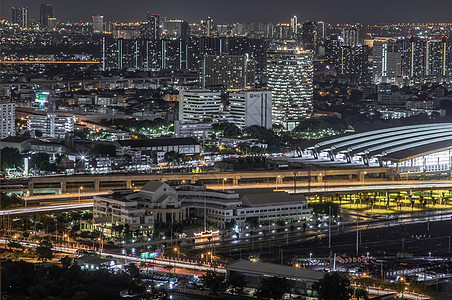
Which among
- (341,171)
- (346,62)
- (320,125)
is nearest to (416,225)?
(341,171)

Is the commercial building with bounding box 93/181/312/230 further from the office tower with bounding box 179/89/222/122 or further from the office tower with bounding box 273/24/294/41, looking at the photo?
Answer: the office tower with bounding box 273/24/294/41

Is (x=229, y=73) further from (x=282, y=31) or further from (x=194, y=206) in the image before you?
(x=194, y=206)

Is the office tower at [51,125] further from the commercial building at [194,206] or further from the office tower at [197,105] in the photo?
the commercial building at [194,206]

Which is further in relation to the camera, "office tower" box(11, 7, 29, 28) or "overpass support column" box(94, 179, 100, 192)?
"office tower" box(11, 7, 29, 28)

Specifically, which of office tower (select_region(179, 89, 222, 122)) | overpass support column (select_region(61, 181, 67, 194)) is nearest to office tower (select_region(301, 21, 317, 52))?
office tower (select_region(179, 89, 222, 122))

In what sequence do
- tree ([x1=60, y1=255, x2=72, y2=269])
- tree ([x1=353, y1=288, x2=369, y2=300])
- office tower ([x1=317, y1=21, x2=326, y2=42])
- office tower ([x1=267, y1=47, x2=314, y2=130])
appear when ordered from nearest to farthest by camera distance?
tree ([x1=353, y1=288, x2=369, y2=300]) → tree ([x1=60, y1=255, x2=72, y2=269]) → office tower ([x1=267, y1=47, x2=314, y2=130]) → office tower ([x1=317, y1=21, x2=326, y2=42])
